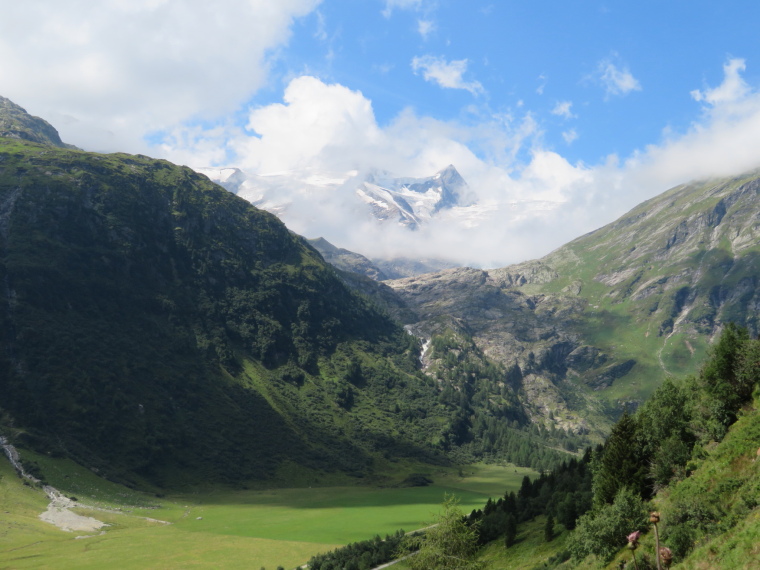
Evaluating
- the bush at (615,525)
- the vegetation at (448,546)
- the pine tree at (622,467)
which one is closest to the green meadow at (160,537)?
the vegetation at (448,546)

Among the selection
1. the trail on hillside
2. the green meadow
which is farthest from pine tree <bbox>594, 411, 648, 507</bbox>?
the trail on hillside

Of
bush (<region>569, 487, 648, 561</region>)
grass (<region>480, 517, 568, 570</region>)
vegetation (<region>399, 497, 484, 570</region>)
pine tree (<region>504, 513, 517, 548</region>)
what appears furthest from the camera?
pine tree (<region>504, 513, 517, 548</region>)

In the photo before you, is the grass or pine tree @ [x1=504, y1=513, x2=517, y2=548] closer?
the grass

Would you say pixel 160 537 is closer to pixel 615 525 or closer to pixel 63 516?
pixel 63 516

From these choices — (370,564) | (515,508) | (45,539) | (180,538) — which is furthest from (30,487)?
(515,508)

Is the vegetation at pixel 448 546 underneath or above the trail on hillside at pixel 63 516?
above

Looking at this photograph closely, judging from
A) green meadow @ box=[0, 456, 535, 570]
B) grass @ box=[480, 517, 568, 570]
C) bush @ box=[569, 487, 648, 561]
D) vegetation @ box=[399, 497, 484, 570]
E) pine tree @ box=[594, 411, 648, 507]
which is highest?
pine tree @ box=[594, 411, 648, 507]

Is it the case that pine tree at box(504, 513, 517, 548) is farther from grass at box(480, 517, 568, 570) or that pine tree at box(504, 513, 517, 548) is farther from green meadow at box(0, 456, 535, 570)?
green meadow at box(0, 456, 535, 570)

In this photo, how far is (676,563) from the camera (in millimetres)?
48812

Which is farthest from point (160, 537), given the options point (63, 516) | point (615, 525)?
point (615, 525)

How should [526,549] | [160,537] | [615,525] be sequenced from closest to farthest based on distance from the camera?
[615,525]
[526,549]
[160,537]

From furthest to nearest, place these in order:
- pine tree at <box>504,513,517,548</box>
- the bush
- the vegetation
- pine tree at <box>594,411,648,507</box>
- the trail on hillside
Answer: the trail on hillside, pine tree at <box>504,513,517,548</box>, the vegetation, pine tree at <box>594,411,648,507</box>, the bush

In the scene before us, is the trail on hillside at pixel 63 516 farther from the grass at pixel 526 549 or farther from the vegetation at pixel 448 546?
the vegetation at pixel 448 546

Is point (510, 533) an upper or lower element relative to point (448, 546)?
lower
